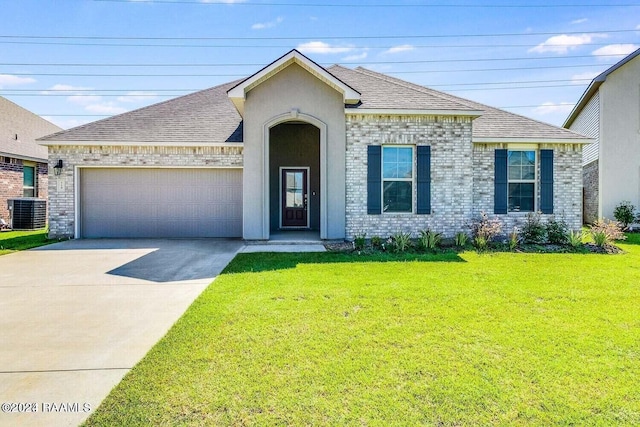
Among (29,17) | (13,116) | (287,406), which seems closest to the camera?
(287,406)

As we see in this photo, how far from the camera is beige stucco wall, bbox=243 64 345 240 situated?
10562 millimetres

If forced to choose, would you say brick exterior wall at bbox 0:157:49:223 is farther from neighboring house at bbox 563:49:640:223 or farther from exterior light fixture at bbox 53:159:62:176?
neighboring house at bbox 563:49:640:223

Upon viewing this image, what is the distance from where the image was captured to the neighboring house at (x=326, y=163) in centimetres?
1052

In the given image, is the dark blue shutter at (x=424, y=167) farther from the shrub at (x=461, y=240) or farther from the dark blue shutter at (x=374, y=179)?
the shrub at (x=461, y=240)

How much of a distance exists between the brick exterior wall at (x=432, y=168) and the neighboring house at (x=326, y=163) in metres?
0.03

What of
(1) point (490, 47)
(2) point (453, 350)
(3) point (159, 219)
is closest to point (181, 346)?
(2) point (453, 350)

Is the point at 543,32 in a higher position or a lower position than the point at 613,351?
higher

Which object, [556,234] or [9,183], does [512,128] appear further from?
[9,183]

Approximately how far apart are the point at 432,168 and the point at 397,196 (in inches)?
51.1

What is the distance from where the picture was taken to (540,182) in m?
11.4

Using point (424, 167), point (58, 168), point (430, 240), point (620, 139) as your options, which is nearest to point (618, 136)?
point (620, 139)

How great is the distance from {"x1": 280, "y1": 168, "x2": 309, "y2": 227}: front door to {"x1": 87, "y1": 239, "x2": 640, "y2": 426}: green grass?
26.4 feet

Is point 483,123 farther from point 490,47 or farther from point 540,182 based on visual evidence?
point 490,47

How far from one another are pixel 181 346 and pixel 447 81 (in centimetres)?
3212
